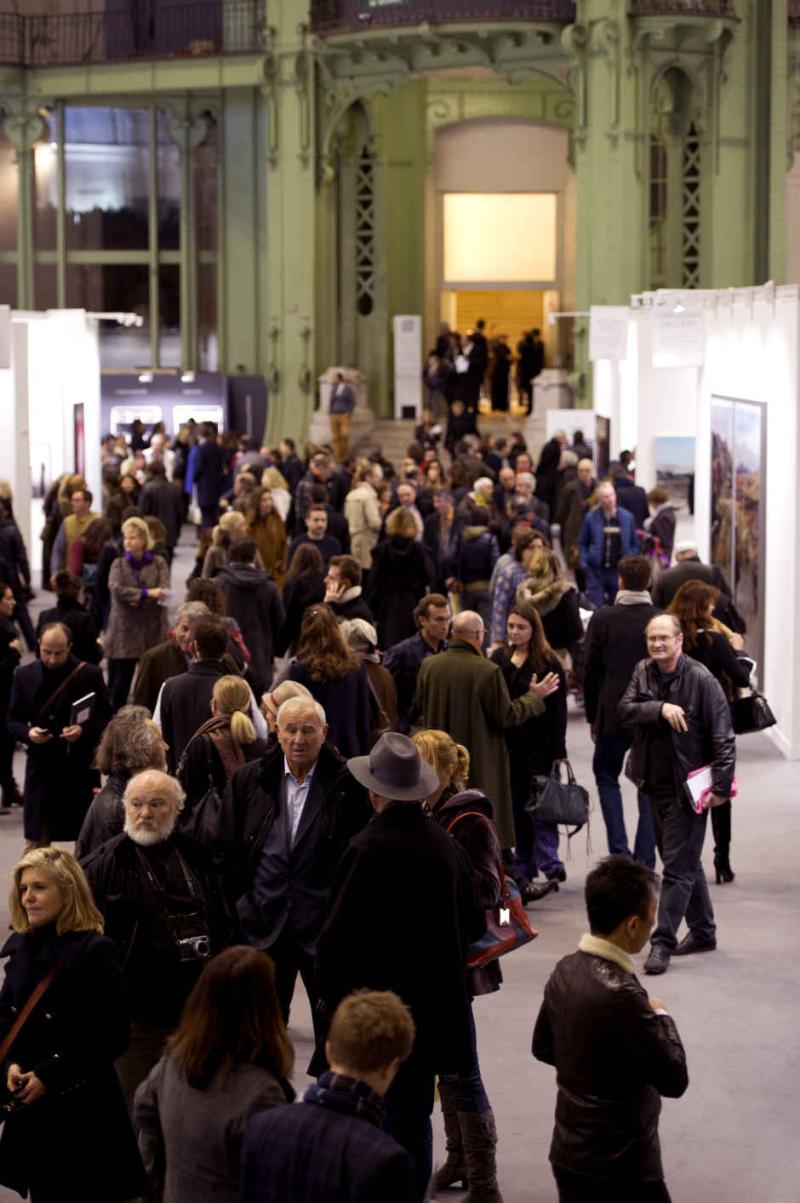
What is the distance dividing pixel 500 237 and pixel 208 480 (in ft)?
41.3

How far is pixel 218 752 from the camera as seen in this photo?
8.30 metres

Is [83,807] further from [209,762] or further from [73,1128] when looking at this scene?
[73,1128]

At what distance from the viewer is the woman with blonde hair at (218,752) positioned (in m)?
8.27

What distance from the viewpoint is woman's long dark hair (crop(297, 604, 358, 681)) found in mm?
9359

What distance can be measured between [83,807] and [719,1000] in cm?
328

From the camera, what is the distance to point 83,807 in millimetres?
10227

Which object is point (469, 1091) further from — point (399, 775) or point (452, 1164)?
point (399, 775)

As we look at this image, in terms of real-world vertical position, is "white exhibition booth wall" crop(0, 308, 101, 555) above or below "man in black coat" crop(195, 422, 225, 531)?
above

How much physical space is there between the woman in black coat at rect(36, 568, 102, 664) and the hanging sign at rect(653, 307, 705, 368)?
9372 mm

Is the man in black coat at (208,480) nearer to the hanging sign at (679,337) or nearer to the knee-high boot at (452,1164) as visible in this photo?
the hanging sign at (679,337)

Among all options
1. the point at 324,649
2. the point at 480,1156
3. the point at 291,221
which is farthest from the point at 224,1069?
the point at 291,221

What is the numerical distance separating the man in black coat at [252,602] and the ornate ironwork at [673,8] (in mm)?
18625

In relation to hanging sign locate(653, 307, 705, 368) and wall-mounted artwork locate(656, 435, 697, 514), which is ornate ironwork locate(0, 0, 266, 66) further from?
hanging sign locate(653, 307, 705, 368)

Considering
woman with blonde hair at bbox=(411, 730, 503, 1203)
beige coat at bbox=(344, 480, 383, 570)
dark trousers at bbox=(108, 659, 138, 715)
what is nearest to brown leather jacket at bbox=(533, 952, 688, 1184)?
woman with blonde hair at bbox=(411, 730, 503, 1203)
